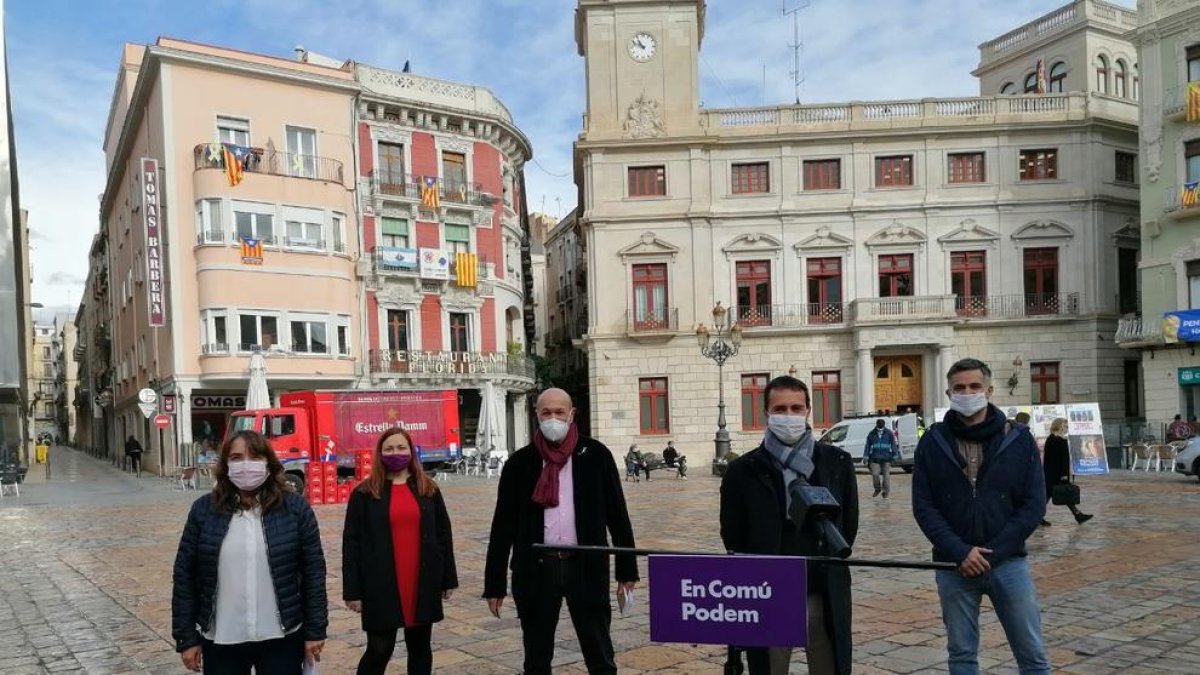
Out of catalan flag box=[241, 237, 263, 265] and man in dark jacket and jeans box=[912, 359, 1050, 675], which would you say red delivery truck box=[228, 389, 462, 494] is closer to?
catalan flag box=[241, 237, 263, 265]

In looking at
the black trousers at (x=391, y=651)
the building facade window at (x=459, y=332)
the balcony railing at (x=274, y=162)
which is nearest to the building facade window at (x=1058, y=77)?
the building facade window at (x=459, y=332)

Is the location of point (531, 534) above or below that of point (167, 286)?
below

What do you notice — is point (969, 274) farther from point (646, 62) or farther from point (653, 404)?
point (646, 62)

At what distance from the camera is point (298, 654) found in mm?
3896

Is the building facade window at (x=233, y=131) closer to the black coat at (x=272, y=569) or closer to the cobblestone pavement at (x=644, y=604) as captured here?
the cobblestone pavement at (x=644, y=604)

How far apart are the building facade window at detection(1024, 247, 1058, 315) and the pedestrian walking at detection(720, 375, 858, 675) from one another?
1291 inches

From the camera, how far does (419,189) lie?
33219mm

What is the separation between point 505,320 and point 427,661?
107 feet

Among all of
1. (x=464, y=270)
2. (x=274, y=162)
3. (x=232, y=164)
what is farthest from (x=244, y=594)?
(x=464, y=270)

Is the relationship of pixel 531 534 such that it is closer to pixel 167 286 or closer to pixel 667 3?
pixel 167 286

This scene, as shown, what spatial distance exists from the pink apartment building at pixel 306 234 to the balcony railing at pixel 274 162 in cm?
5

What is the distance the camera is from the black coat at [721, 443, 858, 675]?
12.1 ft

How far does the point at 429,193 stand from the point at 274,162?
5824 millimetres

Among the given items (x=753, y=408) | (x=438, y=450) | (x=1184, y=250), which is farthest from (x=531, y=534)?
(x=1184, y=250)
